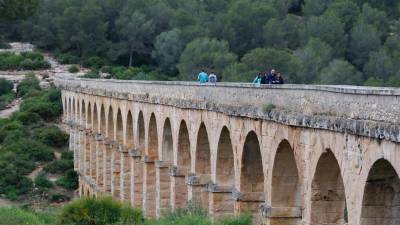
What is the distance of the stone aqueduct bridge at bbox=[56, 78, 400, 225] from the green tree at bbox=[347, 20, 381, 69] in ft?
109

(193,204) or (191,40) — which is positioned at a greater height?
(191,40)

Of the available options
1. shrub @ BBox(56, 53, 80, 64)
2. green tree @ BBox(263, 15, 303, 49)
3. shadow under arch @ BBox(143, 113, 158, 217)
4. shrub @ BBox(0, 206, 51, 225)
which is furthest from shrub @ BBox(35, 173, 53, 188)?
shrub @ BBox(56, 53, 80, 64)

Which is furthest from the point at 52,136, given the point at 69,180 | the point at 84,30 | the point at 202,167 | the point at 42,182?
the point at 202,167

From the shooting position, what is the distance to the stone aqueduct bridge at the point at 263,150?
1314 cm

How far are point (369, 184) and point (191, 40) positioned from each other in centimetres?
5665

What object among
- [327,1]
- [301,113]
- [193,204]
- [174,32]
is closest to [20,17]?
[174,32]

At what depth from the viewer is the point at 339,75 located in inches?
2115

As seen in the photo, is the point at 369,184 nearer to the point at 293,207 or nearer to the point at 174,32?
the point at 293,207

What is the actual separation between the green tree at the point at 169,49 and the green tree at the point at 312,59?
11468 mm

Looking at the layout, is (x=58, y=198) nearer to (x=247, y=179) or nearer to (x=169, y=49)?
(x=247, y=179)

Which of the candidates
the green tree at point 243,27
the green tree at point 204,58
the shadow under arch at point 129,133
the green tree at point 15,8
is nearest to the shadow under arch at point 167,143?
the shadow under arch at point 129,133

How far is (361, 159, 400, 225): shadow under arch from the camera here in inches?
512

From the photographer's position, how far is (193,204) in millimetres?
22078

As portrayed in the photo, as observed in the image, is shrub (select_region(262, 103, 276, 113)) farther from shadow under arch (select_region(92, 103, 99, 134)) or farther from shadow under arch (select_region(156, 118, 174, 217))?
shadow under arch (select_region(92, 103, 99, 134))
